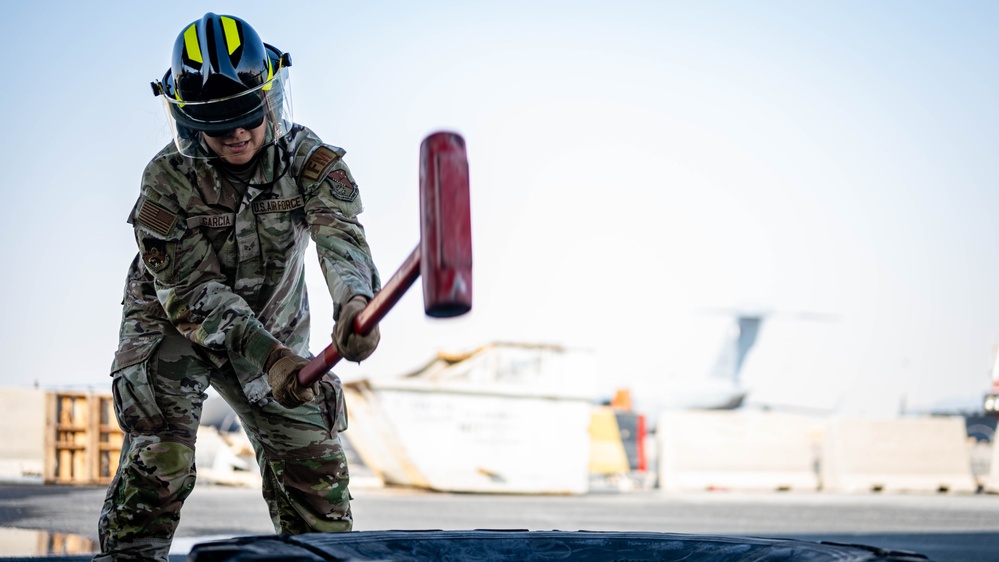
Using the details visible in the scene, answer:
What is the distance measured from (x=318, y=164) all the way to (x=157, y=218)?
0.49 m

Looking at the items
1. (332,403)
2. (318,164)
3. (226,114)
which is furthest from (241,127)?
(332,403)

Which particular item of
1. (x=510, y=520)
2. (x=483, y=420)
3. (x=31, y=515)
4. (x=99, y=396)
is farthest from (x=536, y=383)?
(x=31, y=515)

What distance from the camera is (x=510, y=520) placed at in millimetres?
9211

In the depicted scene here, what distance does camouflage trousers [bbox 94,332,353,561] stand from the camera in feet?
10.3

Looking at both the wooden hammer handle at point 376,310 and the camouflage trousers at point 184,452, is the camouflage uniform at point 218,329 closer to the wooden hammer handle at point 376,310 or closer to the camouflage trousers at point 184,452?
the camouflage trousers at point 184,452

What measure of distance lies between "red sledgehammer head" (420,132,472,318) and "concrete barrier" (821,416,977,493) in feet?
51.1

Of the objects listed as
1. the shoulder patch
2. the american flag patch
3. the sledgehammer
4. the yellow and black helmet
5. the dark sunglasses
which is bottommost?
the sledgehammer

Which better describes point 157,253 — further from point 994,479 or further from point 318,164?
point 994,479

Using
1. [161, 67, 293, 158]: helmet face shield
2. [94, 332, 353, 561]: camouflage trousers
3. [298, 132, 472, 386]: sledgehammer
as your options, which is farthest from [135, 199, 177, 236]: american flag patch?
[298, 132, 472, 386]: sledgehammer

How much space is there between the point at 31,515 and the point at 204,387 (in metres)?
5.66

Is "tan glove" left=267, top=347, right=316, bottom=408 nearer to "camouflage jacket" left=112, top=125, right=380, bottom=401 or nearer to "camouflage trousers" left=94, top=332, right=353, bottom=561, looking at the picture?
"camouflage jacket" left=112, top=125, right=380, bottom=401

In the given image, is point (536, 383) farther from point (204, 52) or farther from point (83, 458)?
A: point (204, 52)

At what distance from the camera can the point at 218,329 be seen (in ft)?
10.1

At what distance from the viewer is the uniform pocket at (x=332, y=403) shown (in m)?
3.32
